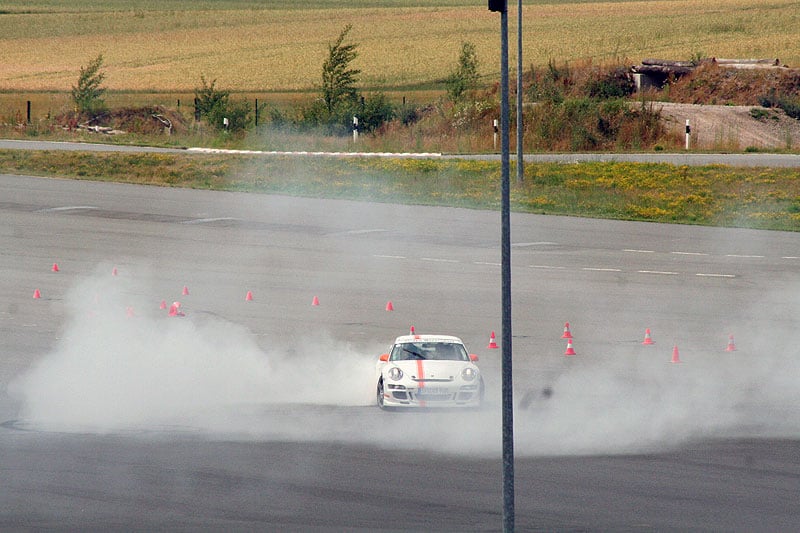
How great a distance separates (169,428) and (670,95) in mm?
51460

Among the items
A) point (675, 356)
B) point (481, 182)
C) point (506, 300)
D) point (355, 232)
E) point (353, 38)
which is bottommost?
point (675, 356)

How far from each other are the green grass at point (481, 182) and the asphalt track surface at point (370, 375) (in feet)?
8.89

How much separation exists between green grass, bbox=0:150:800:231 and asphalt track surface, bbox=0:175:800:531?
2.71 m

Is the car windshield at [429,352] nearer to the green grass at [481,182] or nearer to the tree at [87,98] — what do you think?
the green grass at [481,182]

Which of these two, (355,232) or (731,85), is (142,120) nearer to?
(731,85)

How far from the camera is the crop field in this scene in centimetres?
9181

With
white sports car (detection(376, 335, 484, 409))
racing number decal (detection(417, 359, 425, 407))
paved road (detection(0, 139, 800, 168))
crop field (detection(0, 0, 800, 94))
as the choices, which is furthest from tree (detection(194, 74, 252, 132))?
racing number decal (detection(417, 359, 425, 407))

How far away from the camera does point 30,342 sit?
24.9 m

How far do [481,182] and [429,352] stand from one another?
2754 centimetres

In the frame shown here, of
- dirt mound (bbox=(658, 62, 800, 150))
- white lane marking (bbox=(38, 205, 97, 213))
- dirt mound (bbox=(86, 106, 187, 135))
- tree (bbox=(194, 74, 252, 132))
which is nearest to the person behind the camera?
white lane marking (bbox=(38, 205, 97, 213))

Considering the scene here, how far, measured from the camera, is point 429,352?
2003 cm

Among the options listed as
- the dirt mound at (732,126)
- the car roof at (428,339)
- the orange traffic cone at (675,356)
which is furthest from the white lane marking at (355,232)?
the dirt mound at (732,126)

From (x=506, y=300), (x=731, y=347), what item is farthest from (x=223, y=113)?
(x=506, y=300)

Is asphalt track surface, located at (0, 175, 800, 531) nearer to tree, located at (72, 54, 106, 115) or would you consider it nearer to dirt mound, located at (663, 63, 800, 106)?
dirt mound, located at (663, 63, 800, 106)
